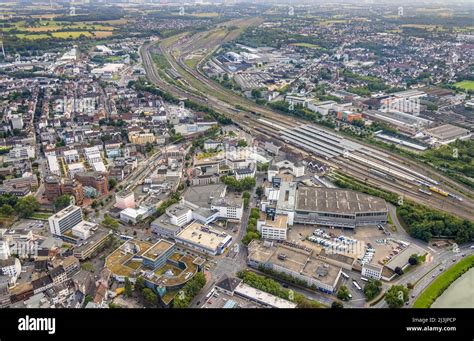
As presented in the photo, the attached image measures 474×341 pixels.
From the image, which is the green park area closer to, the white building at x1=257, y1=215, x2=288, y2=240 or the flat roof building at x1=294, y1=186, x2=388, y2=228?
the flat roof building at x1=294, y1=186, x2=388, y2=228

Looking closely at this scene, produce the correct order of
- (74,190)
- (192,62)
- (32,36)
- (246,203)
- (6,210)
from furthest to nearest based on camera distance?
(192,62)
(32,36)
(246,203)
(74,190)
(6,210)

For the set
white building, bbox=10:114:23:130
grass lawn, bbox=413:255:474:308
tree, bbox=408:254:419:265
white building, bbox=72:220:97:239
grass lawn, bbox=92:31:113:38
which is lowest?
grass lawn, bbox=413:255:474:308

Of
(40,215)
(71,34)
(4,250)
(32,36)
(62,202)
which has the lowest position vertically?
(40,215)

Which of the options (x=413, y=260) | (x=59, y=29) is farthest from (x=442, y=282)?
(x=59, y=29)

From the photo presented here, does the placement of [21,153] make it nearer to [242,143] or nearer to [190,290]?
[242,143]

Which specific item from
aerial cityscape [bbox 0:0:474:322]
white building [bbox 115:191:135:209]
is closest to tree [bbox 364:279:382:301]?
aerial cityscape [bbox 0:0:474:322]

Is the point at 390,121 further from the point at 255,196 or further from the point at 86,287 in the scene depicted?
the point at 86,287

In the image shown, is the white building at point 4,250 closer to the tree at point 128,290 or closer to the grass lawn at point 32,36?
the tree at point 128,290
